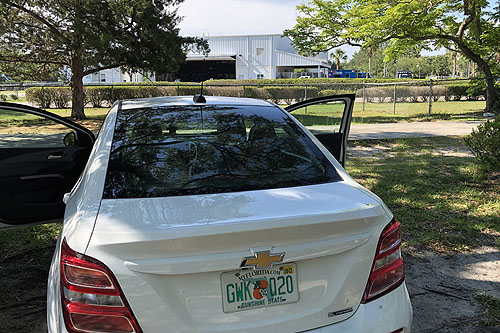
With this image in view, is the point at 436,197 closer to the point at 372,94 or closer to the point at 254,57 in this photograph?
the point at 372,94

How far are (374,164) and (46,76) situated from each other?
19.4m

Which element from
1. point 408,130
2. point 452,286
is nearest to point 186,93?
point 408,130

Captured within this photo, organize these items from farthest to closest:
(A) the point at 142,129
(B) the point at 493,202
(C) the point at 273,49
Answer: (C) the point at 273,49, (B) the point at 493,202, (A) the point at 142,129

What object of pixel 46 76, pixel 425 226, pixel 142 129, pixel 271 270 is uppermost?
pixel 46 76

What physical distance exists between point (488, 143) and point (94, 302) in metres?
6.69

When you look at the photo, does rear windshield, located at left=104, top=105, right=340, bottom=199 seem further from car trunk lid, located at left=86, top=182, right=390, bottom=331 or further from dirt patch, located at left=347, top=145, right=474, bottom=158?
dirt patch, located at left=347, top=145, right=474, bottom=158

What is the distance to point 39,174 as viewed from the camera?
153 inches

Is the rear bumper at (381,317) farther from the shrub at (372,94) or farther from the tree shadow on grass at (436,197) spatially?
the shrub at (372,94)

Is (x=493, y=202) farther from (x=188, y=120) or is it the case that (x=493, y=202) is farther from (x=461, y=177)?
(x=188, y=120)

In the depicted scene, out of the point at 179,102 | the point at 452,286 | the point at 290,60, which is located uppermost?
the point at 290,60

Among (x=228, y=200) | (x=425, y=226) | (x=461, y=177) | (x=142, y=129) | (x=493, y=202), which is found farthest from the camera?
(x=461, y=177)

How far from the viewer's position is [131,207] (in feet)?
6.06

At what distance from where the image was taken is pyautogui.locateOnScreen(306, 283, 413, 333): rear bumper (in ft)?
5.90

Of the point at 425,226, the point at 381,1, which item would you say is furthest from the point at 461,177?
the point at 381,1
